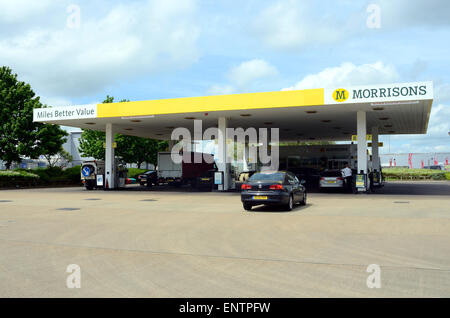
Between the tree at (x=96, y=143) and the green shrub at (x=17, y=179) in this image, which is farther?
the tree at (x=96, y=143)

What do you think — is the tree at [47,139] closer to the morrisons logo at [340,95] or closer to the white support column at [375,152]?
the morrisons logo at [340,95]

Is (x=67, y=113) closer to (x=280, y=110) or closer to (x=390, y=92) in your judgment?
(x=280, y=110)

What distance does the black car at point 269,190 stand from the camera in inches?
577

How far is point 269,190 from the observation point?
14.8 meters

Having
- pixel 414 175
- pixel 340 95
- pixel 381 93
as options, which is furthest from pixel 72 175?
pixel 414 175

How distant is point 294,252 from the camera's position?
785cm

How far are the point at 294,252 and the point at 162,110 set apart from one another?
20.4 metres

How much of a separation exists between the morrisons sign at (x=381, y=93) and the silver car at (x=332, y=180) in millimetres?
5648

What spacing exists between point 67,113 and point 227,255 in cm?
2510

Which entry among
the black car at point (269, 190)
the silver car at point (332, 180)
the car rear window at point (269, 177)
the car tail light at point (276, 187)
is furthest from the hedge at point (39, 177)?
the car tail light at point (276, 187)

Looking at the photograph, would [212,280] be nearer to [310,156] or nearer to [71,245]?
[71,245]
